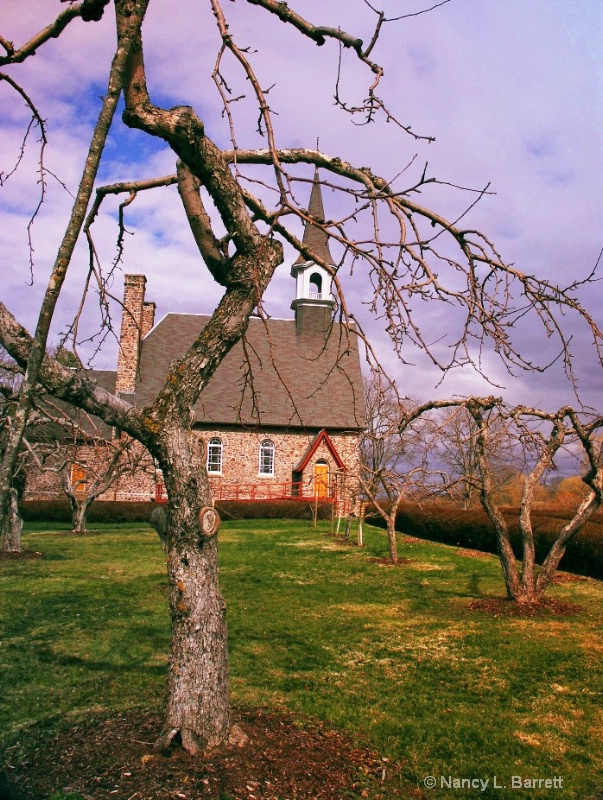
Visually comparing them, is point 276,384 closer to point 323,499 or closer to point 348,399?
point 348,399

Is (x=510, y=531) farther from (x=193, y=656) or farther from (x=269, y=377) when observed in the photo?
(x=269, y=377)

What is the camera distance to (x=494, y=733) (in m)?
5.45

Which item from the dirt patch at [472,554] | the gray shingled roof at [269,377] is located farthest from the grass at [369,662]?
the gray shingled roof at [269,377]

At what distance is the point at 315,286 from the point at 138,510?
50.3 feet

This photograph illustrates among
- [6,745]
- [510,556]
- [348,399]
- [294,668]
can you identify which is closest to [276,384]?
[348,399]

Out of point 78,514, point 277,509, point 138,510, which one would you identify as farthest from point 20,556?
point 277,509

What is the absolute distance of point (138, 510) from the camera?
91.2 ft

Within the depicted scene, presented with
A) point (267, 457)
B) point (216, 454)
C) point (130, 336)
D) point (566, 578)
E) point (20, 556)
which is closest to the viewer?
point (566, 578)

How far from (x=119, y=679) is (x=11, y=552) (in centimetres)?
1085

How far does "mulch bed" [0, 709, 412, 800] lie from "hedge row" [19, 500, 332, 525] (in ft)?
73.9

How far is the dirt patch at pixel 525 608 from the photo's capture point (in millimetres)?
9867

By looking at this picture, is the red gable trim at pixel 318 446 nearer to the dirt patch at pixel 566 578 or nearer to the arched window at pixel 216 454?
the arched window at pixel 216 454

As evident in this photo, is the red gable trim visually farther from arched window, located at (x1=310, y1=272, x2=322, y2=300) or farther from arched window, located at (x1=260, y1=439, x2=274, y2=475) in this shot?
arched window, located at (x1=310, y1=272, x2=322, y2=300)

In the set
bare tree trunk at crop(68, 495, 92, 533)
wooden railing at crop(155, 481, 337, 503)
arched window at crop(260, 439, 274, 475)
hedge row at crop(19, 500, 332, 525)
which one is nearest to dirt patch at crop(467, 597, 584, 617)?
bare tree trunk at crop(68, 495, 92, 533)
